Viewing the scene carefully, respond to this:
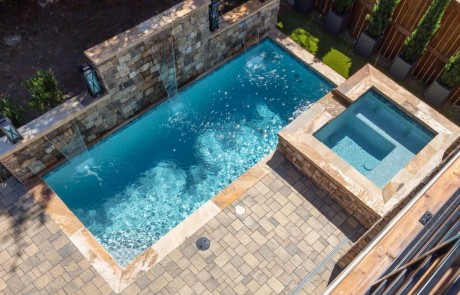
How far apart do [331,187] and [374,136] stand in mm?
2500

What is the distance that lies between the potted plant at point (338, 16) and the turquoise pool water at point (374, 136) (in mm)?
3756

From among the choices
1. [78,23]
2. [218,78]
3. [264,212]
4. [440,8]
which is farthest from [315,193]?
A: [78,23]

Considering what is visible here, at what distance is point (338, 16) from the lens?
15625 millimetres

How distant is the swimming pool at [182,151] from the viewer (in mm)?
12148

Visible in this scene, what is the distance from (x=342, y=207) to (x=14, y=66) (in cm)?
1105

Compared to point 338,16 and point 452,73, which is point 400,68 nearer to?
point 452,73

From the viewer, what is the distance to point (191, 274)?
1102 cm

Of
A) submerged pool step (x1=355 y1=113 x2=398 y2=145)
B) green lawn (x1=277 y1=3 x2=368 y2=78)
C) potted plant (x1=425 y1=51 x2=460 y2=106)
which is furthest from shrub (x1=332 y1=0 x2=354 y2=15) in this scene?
submerged pool step (x1=355 y1=113 x2=398 y2=145)

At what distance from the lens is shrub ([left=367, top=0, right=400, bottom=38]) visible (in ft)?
46.2

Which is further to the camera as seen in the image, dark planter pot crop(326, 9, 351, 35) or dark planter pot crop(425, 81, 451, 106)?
dark planter pot crop(326, 9, 351, 35)

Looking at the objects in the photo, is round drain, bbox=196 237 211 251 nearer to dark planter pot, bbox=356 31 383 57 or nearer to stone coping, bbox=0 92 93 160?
stone coping, bbox=0 92 93 160

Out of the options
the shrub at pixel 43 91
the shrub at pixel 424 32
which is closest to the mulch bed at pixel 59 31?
the shrub at pixel 43 91

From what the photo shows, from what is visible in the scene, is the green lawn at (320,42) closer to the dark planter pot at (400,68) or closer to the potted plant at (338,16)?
the potted plant at (338,16)

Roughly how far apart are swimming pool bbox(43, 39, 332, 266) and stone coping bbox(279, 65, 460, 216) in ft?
5.43
